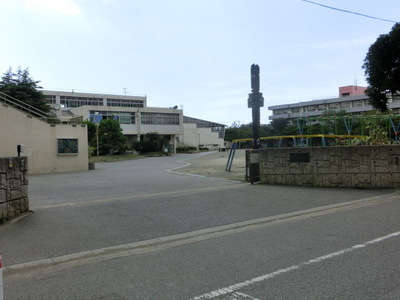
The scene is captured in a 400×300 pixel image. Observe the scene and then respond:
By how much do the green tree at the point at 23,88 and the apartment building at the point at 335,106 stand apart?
76350 mm

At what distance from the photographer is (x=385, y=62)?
2102cm

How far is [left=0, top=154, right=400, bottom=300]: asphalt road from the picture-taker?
13.5 feet

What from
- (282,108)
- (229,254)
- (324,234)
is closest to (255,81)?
(324,234)

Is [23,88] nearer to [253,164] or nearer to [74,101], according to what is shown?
[253,164]

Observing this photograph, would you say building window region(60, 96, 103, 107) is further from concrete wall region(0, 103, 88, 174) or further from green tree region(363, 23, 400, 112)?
green tree region(363, 23, 400, 112)

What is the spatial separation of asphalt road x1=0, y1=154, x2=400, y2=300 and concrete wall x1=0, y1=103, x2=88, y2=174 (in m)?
13.1

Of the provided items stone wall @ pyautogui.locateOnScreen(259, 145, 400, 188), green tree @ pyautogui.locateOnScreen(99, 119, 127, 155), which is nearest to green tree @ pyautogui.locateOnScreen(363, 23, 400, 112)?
stone wall @ pyautogui.locateOnScreen(259, 145, 400, 188)

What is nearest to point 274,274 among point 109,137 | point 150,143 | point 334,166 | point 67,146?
point 334,166

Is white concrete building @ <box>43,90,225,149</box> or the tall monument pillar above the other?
white concrete building @ <box>43,90,225,149</box>

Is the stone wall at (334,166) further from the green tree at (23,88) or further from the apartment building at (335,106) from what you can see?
the apartment building at (335,106)

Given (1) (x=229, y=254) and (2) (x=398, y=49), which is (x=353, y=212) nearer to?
(1) (x=229, y=254)

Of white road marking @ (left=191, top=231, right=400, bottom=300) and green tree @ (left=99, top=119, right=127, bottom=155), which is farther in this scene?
green tree @ (left=99, top=119, right=127, bottom=155)

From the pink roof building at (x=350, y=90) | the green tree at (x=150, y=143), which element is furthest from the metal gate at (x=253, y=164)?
the pink roof building at (x=350, y=90)

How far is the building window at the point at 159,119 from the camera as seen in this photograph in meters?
66.6
